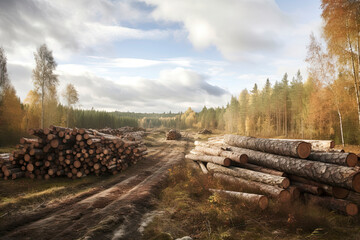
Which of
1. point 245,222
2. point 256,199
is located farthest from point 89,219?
point 256,199

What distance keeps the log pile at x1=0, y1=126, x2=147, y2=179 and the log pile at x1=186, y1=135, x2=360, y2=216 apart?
Answer: 798 cm

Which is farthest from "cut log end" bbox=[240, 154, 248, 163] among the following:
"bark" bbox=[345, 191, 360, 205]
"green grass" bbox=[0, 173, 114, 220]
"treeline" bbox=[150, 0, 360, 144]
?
"treeline" bbox=[150, 0, 360, 144]

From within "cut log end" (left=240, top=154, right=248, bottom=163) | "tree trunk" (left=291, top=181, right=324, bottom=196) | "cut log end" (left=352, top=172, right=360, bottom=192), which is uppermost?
"cut log end" (left=240, top=154, right=248, bottom=163)

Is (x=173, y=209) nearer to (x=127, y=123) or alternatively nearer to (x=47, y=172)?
(x=47, y=172)

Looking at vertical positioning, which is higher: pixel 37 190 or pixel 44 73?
pixel 44 73

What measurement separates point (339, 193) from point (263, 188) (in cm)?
238

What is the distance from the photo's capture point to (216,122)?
95625 millimetres

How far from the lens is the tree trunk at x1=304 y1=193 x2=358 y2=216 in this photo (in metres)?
5.90

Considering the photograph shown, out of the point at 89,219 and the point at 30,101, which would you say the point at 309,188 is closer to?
the point at 89,219

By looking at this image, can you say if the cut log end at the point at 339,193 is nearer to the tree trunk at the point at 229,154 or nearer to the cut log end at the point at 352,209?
the cut log end at the point at 352,209

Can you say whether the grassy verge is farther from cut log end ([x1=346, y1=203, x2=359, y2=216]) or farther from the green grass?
the green grass

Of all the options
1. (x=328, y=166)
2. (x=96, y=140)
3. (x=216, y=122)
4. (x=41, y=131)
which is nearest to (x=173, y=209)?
(x=328, y=166)

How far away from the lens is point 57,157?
1165cm

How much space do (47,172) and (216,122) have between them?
290 ft
